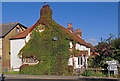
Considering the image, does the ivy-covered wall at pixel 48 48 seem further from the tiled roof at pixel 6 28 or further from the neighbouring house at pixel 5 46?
the tiled roof at pixel 6 28

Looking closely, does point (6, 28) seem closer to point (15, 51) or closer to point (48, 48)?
point (15, 51)

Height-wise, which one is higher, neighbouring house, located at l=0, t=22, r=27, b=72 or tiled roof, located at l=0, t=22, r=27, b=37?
tiled roof, located at l=0, t=22, r=27, b=37

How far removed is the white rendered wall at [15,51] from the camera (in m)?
26.6

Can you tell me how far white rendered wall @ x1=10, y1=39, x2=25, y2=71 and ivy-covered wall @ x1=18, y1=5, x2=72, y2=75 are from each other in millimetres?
3489

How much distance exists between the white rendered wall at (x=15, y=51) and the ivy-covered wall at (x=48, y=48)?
3489 millimetres

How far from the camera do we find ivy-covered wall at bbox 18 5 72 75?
21.6 m

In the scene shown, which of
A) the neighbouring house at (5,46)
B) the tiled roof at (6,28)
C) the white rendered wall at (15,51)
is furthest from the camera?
the tiled roof at (6,28)

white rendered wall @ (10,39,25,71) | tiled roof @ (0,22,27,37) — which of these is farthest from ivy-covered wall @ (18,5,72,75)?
tiled roof @ (0,22,27,37)

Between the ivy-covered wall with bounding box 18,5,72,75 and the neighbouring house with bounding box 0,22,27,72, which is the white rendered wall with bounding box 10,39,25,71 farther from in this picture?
the ivy-covered wall with bounding box 18,5,72,75

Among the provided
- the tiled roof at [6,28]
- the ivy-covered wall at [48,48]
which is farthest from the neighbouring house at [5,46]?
the ivy-covered wall at [48,48]

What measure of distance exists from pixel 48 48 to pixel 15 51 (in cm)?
723

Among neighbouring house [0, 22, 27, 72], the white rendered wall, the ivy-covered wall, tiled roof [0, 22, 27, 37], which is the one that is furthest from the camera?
tiled roof [0, 22, 27, 37]

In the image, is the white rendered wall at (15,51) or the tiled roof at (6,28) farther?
the tiled roof at (6,28)

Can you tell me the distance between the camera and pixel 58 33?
22.1 metres
